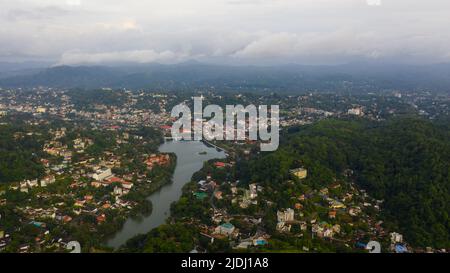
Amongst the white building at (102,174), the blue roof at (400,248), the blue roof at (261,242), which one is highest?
the white building at (102,174)

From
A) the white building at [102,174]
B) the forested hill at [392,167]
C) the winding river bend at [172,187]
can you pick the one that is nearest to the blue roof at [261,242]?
the winding river bend at [172,187]

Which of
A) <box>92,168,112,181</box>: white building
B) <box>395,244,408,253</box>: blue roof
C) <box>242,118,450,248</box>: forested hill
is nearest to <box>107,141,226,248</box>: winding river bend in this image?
<box>92,168,112,181</box>: white building

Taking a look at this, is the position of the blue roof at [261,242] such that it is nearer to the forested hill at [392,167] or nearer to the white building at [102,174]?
the forested hill at [392,167]

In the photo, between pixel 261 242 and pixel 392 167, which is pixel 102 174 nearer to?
pixel 261 242

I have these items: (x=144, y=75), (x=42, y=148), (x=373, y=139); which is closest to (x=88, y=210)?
(x=42, y=148)

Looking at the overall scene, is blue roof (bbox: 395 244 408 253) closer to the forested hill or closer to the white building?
the forested hill
